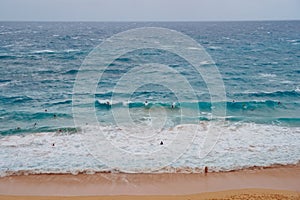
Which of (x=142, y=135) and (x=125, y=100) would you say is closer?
(x=142, y=135)

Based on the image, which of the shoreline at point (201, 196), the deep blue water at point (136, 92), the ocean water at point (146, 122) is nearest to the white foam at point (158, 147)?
the ocean water at point (146, 122)

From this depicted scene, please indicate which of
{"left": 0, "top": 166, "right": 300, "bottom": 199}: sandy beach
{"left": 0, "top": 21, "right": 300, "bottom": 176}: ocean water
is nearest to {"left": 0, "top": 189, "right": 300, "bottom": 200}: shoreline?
{"left": 0, "top": 166, "right": 300, "bottom": 199}: sandy beach

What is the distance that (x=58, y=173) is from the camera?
54.7ft

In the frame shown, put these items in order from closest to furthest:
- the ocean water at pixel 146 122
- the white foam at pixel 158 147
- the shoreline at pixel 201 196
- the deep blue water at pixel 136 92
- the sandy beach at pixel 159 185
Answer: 1. the shoreline at pixel 201 196
2. the sandy beach at pixel 159 185
3. the white foam at pixel 158 147
4. the ocean water at pixel 146 122
5. the deep blue water at pixel 136 92

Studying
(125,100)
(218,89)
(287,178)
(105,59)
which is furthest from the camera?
(105,59)

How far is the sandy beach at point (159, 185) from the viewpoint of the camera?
14.6 meters

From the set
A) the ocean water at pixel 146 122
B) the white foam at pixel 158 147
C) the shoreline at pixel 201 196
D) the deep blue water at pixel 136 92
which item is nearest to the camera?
the shoreline at pixel 201 196

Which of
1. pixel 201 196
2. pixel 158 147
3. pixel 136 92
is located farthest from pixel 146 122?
pixel 201 196

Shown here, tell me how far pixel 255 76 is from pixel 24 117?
98.1 feet

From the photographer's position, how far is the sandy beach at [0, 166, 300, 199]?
573 inches

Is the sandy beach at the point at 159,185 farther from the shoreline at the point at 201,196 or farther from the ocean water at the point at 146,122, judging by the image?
the ocean water at the point at 146,122

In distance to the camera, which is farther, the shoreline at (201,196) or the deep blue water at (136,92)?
the deep blue water at (136,92)

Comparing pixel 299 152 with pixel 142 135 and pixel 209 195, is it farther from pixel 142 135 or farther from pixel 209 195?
pixel 142 135

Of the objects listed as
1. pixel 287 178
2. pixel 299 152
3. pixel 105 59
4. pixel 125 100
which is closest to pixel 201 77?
pixel 125 100
